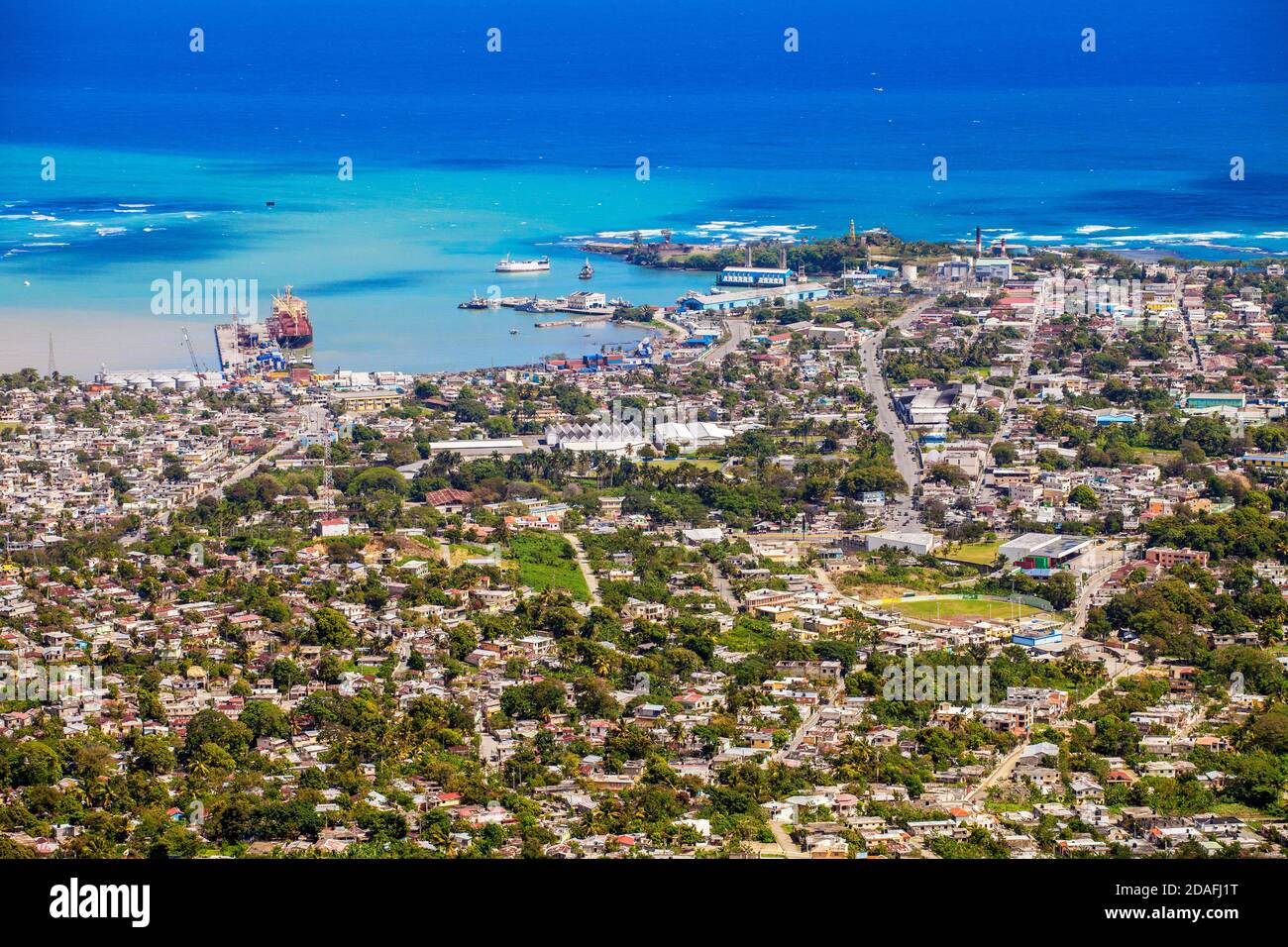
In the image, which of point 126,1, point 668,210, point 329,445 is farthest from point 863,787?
point 126,1

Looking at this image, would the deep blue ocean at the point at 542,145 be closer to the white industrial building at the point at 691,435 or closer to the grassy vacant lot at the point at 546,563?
the white industrial building at the point at 691,435

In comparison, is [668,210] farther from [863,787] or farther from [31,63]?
[31,63]

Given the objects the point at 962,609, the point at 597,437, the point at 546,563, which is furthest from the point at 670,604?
the point at 597,437

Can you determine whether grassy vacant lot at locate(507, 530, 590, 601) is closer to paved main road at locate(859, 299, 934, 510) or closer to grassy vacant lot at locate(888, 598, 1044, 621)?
grassy vacant lot at locate(888, 598, 1044, 621)

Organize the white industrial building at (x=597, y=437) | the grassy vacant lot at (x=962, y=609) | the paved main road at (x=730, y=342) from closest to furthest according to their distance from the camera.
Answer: the grassy vacant lot at (x=962, y=609) < the white industrial building at (x=597, y=437) < the paved main road at (x=730, y=342)

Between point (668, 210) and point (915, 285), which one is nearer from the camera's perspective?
point (915, 285)

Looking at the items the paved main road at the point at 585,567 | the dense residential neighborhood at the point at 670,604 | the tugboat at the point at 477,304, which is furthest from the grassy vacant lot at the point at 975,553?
the tugboat at the point at 477,304
